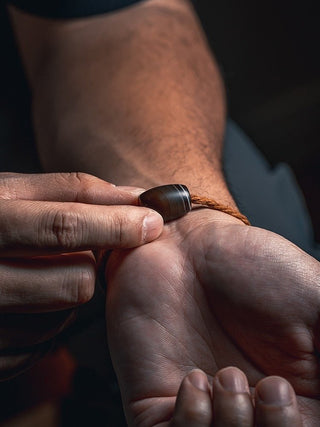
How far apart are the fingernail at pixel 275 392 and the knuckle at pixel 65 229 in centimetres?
26

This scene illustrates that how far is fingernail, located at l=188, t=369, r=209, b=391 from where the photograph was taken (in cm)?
45

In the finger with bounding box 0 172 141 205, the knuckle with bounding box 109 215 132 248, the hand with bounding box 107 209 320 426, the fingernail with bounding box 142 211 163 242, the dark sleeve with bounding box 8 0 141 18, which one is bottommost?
the hand with bounding box 107 209 320 426

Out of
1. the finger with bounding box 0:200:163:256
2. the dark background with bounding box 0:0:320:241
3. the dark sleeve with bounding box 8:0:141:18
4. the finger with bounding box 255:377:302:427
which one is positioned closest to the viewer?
the finger with bounding box 255:377:302:427

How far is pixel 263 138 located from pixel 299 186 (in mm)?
249

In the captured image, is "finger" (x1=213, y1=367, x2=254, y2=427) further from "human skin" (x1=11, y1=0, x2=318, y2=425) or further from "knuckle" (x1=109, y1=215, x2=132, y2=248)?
"knuckle" (x1=109, y1=215, x2=132, y2=248)

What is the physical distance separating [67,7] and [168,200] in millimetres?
574

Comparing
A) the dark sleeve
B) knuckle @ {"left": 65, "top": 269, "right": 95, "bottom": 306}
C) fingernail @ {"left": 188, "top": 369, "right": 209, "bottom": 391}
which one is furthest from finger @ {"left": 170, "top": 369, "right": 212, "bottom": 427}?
the dark sleeve

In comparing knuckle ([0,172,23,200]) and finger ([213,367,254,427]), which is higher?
knuckle ([0,172,23,200])

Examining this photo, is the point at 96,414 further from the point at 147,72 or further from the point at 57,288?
the point at 147,72

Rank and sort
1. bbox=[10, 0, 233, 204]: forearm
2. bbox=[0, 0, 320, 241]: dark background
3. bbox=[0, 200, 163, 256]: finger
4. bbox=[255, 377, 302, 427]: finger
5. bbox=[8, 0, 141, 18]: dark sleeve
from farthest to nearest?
bbox=[0, 0, 320, 241]: dark background → bbox=[8, 0, 141, 18]: dark sleeve → bbox=[10, 0, 233, 204]: forearm → bbox=[0, 200, 163, 256]: finger → bbox=[255, 377, 302, 427]: finger

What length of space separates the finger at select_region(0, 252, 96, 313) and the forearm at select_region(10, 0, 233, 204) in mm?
248

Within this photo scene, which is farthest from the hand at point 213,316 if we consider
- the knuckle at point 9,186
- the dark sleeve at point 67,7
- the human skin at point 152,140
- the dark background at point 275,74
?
the dark background at point 275,74

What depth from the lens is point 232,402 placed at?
0.43 meters

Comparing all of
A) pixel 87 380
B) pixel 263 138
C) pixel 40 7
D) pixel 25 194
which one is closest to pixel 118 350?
pixel 25 194
